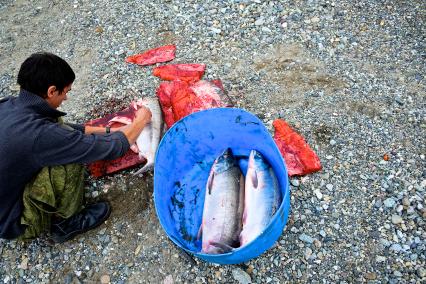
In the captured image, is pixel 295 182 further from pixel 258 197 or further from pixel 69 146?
pixel 69 146

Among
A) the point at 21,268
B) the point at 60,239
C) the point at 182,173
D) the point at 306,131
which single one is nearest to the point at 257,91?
the point at 306,131

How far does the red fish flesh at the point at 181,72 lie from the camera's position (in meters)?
4.57

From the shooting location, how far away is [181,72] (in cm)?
464

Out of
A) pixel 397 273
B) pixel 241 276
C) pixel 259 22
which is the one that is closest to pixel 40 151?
pixel 241 276

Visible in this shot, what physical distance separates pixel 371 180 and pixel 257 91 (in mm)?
1582

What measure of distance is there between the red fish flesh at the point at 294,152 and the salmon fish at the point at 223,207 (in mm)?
524

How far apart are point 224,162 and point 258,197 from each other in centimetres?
49

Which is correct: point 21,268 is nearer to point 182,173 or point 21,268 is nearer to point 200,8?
point 182,173

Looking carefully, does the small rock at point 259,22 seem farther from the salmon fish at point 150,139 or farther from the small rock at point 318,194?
the small rock at point 318,194

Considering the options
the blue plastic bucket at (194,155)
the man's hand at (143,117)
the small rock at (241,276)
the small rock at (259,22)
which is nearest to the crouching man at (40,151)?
the man's hand at (143,117)

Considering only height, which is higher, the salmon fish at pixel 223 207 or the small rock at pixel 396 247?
the salmon fish at pixel 223 207

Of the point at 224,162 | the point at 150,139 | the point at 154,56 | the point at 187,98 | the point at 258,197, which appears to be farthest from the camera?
the point at 154,56

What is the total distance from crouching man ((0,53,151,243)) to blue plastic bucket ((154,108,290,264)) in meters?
0.46

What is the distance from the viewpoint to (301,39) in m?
4.92
